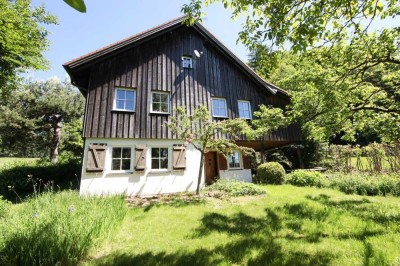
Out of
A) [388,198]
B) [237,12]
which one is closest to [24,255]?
[237,12]

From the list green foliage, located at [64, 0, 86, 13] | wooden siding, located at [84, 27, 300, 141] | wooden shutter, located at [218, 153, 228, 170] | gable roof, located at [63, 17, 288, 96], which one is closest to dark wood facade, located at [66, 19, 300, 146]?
wooden siding, located at [84, 27, 300, 141]

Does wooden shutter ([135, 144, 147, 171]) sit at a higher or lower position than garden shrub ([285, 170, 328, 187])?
higher

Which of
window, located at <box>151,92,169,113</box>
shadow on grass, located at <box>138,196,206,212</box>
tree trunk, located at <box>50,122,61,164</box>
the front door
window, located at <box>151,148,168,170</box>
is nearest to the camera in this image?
shadow on grass, located at <box>138,196,206,212</box>

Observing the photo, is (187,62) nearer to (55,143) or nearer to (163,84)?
(163,84)

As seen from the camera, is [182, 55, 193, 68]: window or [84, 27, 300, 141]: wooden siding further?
[182, 55, 193, 68]: window

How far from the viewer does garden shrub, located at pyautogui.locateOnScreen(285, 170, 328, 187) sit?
12562 millimetres

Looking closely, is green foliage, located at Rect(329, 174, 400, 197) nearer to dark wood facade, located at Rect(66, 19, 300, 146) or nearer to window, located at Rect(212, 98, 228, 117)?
dark wood facade, located at Rect(66, 19, 300, 146)

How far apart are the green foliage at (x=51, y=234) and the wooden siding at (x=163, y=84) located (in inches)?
236

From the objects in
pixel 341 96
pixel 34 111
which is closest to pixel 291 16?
pixel 341 96

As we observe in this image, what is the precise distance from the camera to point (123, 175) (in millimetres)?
11016

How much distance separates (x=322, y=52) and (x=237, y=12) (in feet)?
12.8

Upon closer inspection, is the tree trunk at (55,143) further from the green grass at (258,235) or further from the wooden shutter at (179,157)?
the green grass at (258,235)

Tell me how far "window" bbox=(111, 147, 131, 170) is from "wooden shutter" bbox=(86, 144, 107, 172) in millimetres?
554

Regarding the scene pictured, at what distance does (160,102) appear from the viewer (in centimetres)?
1264
